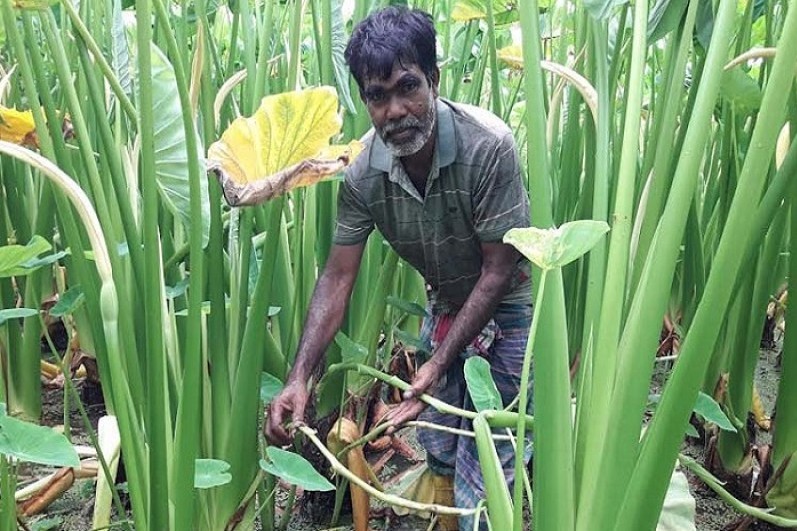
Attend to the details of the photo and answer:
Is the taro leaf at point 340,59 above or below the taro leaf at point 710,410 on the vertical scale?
above

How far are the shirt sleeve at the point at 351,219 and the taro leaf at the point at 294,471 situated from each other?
15.7 inches

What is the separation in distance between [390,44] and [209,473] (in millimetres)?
542

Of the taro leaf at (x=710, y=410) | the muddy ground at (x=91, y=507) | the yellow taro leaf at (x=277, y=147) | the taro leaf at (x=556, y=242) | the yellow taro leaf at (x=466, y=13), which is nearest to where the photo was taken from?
the taro leaf at (x=556, y=242)

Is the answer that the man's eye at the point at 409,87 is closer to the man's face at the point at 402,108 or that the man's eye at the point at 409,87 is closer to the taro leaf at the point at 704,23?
the man's face at the point at 402,108

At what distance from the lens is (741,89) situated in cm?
95

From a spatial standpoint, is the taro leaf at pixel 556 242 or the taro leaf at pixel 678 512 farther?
the taro leaf at pixel 678 512

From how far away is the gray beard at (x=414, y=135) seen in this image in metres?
0.95

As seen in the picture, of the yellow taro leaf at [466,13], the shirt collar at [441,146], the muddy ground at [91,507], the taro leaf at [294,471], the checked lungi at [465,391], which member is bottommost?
Answer: the muddy ground at [91,507]

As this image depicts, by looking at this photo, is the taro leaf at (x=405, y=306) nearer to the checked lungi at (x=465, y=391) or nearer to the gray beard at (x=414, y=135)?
the checked lungi at (x=465, y=391)

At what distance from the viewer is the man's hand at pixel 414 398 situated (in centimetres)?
86

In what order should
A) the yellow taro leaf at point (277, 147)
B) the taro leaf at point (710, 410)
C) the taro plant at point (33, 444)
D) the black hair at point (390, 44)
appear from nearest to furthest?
the taro plant at point (33, 444)
the yellow taro leaf at point (277, 147)
the taro leaf at point (710, 410)
the black hair at point (390, 44)

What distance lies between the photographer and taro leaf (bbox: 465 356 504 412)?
0.71m

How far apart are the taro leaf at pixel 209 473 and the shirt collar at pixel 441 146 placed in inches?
18.2

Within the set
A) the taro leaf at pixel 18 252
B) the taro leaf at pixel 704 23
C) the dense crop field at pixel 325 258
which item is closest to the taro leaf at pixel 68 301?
the dense crop field at pixel 325 258
